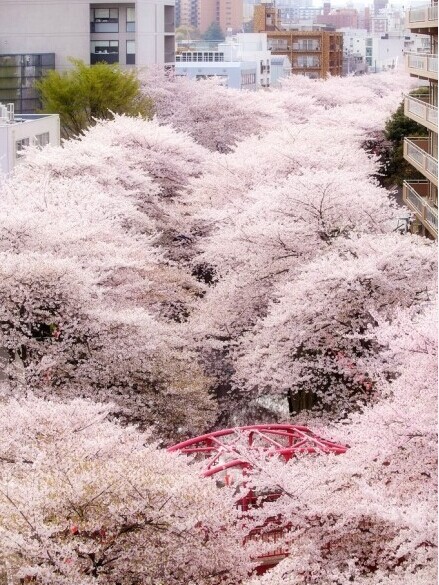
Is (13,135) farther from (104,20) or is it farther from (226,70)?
(226,70)

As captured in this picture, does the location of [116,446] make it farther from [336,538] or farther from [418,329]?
[418,329]

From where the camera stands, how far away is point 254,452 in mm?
12727

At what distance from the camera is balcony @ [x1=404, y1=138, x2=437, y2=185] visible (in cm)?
2723

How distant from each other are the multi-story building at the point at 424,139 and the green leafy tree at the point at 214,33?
139009 mm

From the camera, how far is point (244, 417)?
20484mm

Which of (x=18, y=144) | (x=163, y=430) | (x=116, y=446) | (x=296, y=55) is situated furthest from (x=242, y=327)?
(x=296, y=55)

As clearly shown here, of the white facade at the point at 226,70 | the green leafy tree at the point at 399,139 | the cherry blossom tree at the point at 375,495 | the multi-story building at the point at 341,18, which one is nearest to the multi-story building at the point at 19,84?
the green leafy tree at the point at 399,139

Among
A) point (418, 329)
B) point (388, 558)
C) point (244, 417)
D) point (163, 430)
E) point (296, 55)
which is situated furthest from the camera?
point (296, 55)

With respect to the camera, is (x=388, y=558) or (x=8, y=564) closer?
(x=8, y=564)

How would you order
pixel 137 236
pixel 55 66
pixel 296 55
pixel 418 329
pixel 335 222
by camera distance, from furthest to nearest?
pixel 296 55, pixel 55 66, pixel 137 236, pixel 335 222, pixel 418 329

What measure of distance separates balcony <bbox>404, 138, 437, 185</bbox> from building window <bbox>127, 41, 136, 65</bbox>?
28677mm

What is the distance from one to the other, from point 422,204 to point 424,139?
3.89 metres

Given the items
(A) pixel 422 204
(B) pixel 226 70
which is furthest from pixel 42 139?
(B) pixel 226 70

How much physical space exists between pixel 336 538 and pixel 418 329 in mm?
2279
